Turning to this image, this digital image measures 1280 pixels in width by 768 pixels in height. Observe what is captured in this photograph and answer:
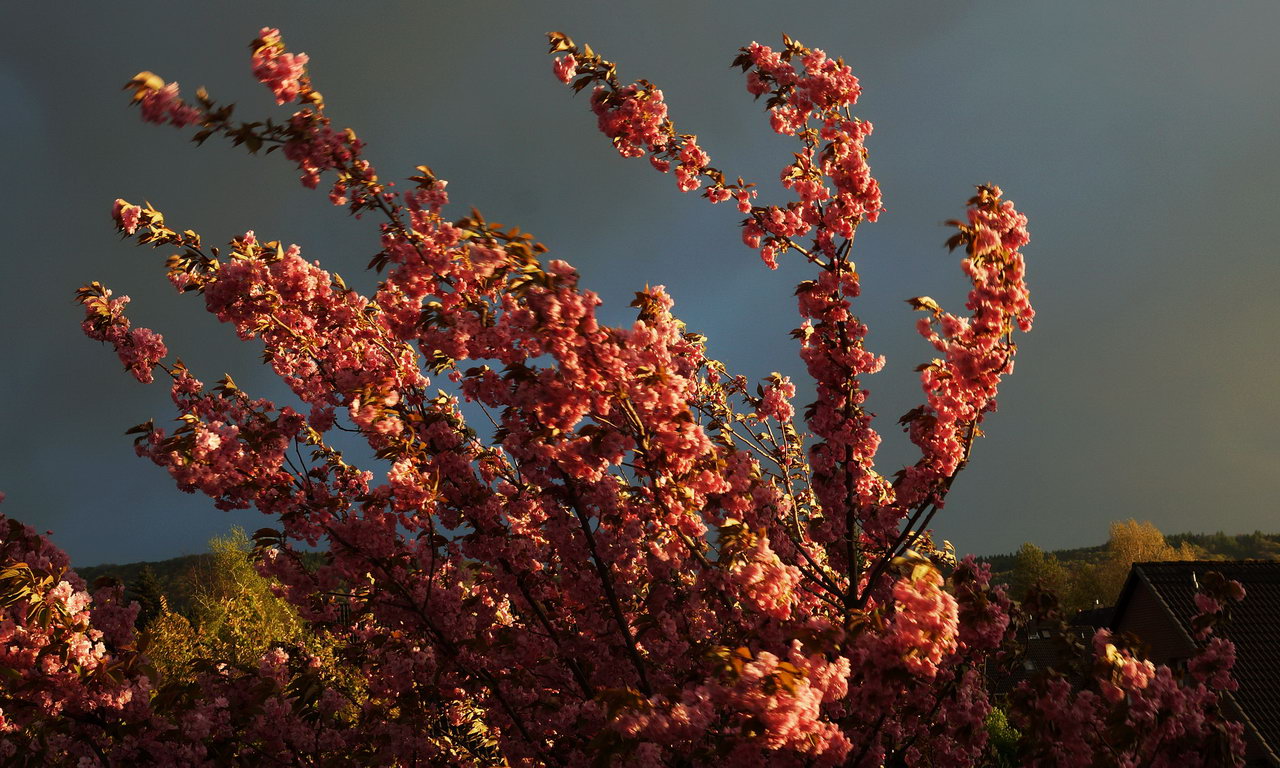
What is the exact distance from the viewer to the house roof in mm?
16141

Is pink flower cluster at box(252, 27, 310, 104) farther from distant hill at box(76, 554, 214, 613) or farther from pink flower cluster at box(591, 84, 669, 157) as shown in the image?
distant hill at box(76, 554, 214, 613)

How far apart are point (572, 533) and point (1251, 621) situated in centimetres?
1863

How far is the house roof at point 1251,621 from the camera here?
16141mm

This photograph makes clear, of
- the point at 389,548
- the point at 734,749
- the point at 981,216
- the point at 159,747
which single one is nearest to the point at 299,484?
the point at 389,548

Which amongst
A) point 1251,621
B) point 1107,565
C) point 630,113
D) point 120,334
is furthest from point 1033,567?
point 120,334

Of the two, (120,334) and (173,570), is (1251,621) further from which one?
(173,570)

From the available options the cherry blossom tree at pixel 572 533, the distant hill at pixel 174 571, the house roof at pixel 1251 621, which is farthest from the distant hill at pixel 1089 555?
the cherry blossom tree at pixel 572 533

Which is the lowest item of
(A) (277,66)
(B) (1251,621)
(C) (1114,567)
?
(A) (277,66)

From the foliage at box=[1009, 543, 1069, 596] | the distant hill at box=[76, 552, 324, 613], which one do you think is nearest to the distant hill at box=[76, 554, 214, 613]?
the distant hill at box=[76, 552, 324, 613]

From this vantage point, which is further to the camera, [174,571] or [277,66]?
[174,571]

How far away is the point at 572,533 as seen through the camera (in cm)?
523

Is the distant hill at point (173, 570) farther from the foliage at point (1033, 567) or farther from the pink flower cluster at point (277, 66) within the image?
the pink flower cluster at point (277, 66)

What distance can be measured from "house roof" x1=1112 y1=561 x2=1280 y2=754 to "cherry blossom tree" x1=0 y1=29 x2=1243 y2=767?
13171mm

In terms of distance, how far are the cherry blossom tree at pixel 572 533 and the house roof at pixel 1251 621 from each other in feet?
43.2
